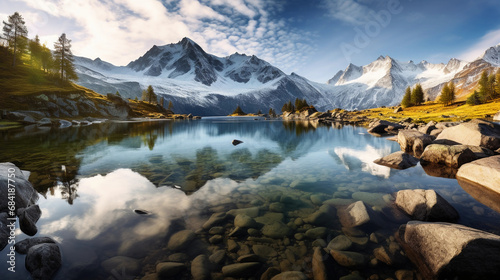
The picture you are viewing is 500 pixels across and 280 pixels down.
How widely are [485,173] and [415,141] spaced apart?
11.4m

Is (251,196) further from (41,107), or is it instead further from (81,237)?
(41,107)

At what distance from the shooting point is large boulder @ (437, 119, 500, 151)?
669 inches

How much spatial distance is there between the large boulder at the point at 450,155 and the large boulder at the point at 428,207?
9.68m

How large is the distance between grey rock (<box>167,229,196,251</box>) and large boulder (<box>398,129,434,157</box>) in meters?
22.9

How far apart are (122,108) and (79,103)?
22.8m

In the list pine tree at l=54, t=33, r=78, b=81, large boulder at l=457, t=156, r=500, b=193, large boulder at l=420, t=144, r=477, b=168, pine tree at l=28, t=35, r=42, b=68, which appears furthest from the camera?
pine tree at l=28, t=35, r=42, b=68

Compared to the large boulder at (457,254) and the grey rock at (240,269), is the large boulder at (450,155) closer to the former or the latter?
the large boulder at (457,254)

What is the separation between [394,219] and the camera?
8.20 metres

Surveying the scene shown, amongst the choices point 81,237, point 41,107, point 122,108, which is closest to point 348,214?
point 81,237

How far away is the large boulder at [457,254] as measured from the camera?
492 cm

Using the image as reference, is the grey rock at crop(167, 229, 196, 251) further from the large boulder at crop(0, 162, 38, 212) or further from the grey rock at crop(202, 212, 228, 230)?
the large boulder at crop(0, 162, 38, 212)

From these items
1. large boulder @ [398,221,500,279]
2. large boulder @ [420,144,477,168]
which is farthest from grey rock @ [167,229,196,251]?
large boulder @ [420,144,477,168]

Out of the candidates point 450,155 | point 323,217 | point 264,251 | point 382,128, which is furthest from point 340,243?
point 382,128

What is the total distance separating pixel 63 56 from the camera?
83.1 meters
